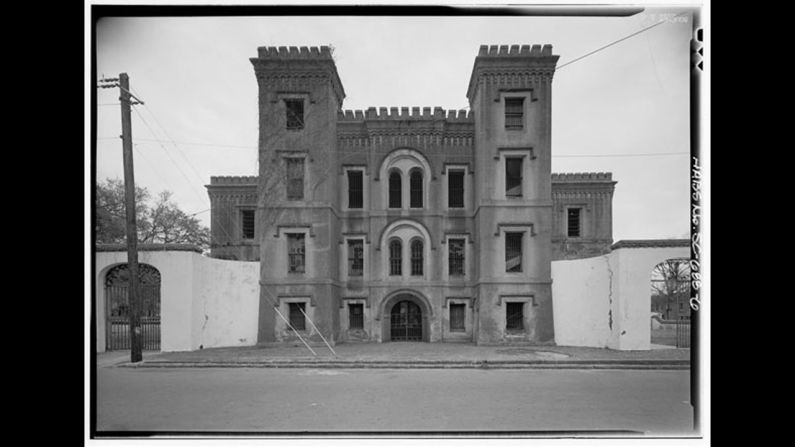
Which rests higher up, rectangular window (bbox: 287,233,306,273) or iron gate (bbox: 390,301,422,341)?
rectangular window (bbox: 287,233,306,273)

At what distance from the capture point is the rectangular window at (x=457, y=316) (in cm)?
1588

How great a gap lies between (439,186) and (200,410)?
1046 centimetres

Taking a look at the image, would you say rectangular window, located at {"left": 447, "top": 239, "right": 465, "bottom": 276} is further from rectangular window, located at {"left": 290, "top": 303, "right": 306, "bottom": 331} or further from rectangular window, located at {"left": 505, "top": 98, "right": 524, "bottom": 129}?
rectangular window, located at {"left": 290, "top": 303, "right": 306, "bottom": 331}

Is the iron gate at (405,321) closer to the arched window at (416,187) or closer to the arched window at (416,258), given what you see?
the arched window at (416,258)

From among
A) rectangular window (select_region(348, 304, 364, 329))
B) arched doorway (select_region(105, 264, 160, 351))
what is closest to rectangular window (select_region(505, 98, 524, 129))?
rectangular window (select_region(348, 304, 364, 329))

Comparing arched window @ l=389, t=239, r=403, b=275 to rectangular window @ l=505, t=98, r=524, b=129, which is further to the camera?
arched window @ l=389, t=239, r=403, b=275

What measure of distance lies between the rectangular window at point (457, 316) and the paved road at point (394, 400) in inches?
216

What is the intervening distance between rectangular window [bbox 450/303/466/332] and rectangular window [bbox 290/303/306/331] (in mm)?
5118

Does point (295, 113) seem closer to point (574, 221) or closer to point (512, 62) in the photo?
point (512, 62)

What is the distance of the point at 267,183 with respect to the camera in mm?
14617

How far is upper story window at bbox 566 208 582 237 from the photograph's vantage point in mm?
18234
